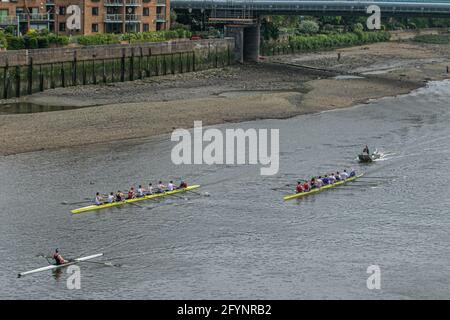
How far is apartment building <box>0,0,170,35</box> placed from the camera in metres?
118

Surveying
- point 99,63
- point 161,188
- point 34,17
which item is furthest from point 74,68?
point 161,188

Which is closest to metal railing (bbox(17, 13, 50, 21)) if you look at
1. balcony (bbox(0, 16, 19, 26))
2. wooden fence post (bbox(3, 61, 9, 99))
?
balcony (bbox(0, 16, 19, 26))

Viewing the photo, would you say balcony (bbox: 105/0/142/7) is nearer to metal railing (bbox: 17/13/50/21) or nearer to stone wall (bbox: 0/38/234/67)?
metal railing (bbox: 17/13/50/21)

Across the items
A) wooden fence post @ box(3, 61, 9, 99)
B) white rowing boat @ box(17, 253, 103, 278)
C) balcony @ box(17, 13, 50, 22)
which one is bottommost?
white rowing boat @ box(17, 253, 103, 278)

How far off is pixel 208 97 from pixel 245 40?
38.8 meters

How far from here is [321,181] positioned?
71250mm

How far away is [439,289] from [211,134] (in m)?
41.0

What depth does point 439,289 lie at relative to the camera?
50875 mm

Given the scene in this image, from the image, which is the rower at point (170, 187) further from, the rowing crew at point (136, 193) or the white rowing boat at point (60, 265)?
the white rowing boat at point (60, 265)

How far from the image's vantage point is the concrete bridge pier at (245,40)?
13912cm

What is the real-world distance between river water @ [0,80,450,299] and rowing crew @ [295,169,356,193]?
88 centimetres

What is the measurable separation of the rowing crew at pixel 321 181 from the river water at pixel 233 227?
2.88 ft

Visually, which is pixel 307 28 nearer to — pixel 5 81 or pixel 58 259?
pixel 5 81
